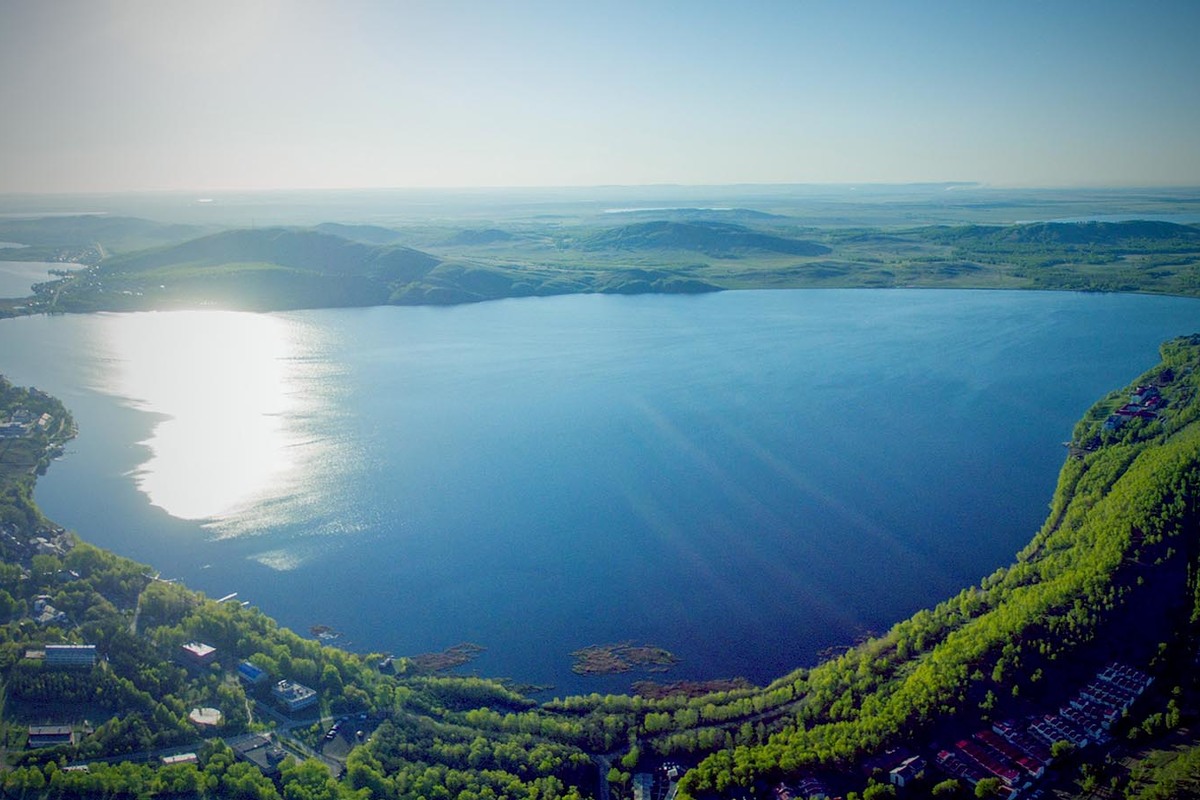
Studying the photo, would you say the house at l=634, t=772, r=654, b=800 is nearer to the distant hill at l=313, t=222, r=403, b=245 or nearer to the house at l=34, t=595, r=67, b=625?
the house at l=34, t=595, r=67, b=625

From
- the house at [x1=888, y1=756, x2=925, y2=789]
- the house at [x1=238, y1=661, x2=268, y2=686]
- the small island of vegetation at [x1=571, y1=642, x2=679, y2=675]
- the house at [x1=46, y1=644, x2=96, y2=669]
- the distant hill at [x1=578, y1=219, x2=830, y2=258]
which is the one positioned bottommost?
the small island of vegetation at [x1=571, y1=642, x2=679, y2=675]

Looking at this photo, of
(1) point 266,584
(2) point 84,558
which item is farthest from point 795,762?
(2) point 84,558

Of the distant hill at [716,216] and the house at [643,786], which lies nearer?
the house at [643,786]

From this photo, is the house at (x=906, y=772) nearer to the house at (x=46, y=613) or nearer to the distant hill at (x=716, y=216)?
the house at (x=46, y=613)

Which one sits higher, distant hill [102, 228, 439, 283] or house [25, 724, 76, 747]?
distant hill [102, 228, 439, 283]

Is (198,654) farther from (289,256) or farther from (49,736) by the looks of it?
(289,256)

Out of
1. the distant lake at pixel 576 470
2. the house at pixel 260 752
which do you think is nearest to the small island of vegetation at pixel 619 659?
the distant lake at pixel 576 470

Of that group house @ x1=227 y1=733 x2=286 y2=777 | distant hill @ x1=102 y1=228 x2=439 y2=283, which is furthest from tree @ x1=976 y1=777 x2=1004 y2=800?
distant hill @ x1=102 y1=228 x2=439 y2=283

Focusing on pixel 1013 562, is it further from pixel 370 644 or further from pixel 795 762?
pixel 370 644
